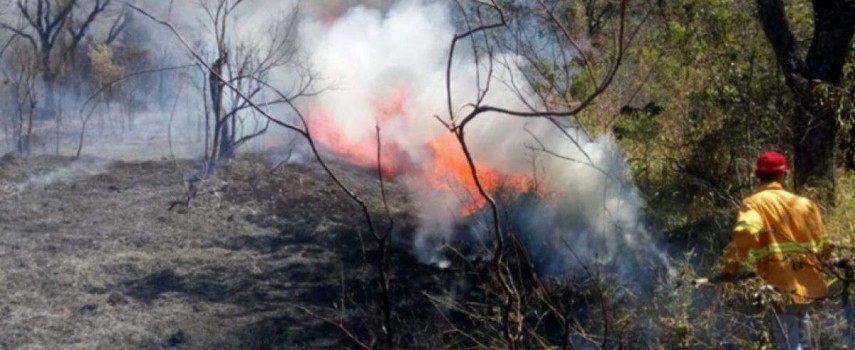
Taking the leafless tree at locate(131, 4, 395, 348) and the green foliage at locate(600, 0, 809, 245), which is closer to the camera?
the leafless tree at locate(131, 4, 395, 348)

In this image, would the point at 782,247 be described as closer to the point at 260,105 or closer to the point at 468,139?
the point at 260,105

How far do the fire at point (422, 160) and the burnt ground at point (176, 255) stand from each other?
708mm

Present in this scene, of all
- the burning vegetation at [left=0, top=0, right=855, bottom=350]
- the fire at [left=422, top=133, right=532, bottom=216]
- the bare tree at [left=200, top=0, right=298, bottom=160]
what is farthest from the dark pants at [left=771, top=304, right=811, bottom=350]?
the bare tree at [left=200, top=0, right=298, bottom=160]

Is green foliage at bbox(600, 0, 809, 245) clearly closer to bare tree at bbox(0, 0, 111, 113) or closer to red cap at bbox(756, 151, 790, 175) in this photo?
red cap at bbox(756, 151, 790, 175)

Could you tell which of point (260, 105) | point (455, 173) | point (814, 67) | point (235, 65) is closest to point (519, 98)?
point (814, 67)

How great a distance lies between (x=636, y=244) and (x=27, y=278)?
727cm

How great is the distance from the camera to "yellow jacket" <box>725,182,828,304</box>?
5195 mm

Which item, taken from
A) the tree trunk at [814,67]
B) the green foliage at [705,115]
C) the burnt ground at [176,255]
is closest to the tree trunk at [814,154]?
the tree trunk at [814,67]

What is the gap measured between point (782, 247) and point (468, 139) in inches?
364

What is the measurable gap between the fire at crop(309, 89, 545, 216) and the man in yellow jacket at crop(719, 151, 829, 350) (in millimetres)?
5671

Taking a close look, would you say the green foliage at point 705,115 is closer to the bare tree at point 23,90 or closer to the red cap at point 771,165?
the red cap at point 771,165

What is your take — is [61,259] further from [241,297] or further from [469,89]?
[469,89]

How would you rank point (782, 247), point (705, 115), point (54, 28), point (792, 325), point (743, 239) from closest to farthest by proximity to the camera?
point (743, 239) < point (782, 247) < point (792, 325) < point (705, 115) < point (54, 28)

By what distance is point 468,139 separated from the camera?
14430 millimetres
